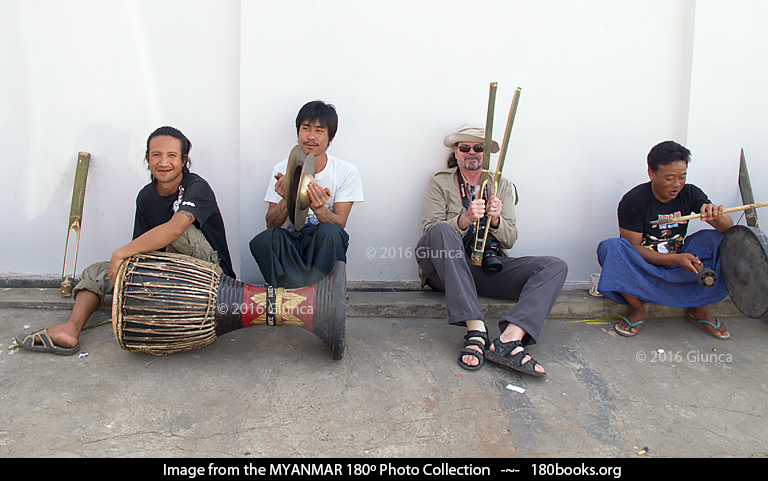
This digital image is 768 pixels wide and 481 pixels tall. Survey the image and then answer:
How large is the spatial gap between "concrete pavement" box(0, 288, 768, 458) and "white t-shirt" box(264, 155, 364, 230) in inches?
30.5

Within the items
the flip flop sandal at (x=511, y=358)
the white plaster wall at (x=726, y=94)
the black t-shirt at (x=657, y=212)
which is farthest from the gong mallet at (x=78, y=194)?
the white plaster wall at (x=726, y=94)

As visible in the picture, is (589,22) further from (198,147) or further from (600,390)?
(198,147)

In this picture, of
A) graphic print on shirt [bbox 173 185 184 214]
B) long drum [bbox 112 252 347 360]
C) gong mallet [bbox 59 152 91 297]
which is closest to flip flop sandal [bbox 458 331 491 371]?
long drum [bbox 112 252 347 360]

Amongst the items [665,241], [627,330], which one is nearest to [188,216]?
[627,330]

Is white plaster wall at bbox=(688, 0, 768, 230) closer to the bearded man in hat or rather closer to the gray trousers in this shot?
the bearded man in hat

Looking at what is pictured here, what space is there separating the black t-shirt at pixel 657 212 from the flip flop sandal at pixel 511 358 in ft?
4.12

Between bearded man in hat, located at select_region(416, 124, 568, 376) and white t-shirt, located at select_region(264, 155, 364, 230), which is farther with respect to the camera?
white t-shirt, located at select_region(264, 155, 364, 230)

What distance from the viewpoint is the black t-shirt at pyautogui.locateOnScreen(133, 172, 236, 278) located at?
2.51 meters

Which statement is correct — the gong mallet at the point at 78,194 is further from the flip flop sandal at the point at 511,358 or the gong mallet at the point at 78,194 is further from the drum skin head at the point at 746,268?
the drum skin head at the point at 746,268

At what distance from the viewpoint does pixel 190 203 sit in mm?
2471

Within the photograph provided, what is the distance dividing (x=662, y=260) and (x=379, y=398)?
194 cm

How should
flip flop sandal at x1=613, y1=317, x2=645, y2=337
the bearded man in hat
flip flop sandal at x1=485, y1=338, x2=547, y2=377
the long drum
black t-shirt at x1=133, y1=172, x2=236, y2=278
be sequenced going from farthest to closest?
flip flop sandal at x1=613, y1=317, x2=645, y2=337
black t-shirt at x1=133, y1=172, x2=236, y2=278
the bearded man in hat
flip flop sandal at x1=485, y1=338, x2=547, y2=377
the long drum

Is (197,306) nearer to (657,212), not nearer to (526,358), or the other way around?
(526,358)
